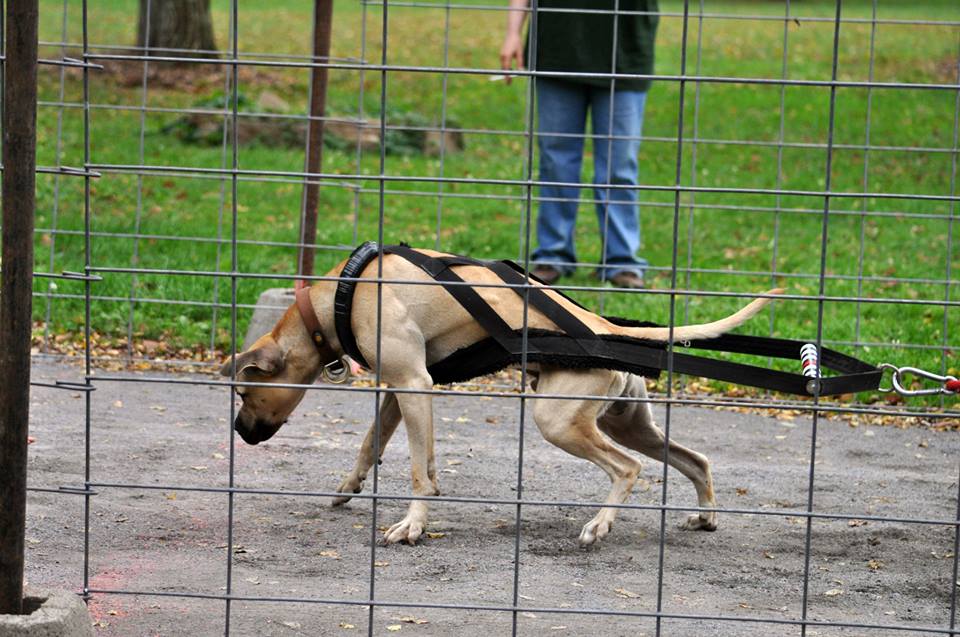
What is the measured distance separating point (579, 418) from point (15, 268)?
92.3 inches

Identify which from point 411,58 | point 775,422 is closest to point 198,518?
point 775,422

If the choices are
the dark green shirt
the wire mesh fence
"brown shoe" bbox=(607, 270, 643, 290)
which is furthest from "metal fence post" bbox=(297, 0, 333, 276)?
"brown shoe" bbox=(607, 270, 643, 290)

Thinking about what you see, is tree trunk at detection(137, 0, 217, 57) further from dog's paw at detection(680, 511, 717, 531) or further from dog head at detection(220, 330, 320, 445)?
dog's paw at detection(680, 511, 717, 531)

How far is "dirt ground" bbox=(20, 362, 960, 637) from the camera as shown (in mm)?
4016

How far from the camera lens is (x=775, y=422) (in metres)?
6.91

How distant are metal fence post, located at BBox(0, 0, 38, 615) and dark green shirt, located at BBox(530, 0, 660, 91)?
20.6 feet

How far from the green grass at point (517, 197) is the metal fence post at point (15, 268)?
1.35 metres

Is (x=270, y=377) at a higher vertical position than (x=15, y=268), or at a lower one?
lower

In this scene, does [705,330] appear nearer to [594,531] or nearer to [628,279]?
[594,531]

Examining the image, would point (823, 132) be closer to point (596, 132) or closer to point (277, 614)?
point (596, 132)

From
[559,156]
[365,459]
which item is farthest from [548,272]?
[365,459]

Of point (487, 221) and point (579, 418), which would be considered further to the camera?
point (487, 221)

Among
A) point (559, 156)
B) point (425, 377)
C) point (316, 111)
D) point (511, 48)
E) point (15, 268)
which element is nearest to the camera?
point (15, 268)

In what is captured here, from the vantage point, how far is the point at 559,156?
30.5 ft
